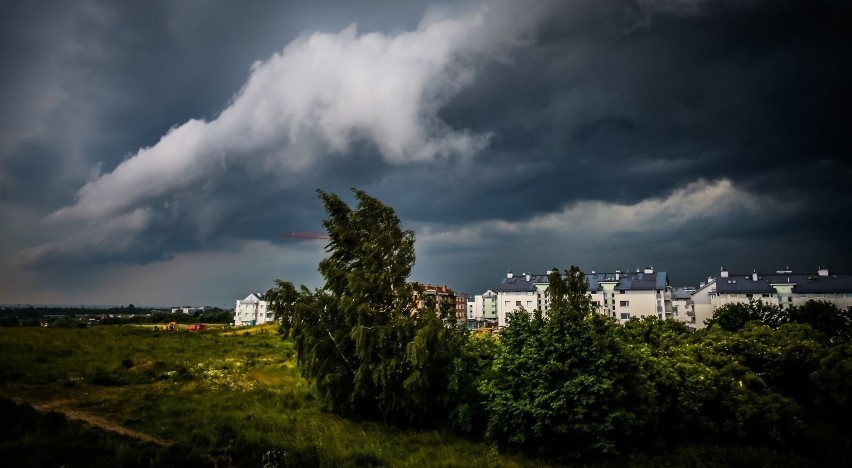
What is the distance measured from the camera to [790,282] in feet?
293

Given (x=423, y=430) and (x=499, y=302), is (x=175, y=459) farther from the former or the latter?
(x=499, y=302)

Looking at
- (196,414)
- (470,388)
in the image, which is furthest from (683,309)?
(196,414)

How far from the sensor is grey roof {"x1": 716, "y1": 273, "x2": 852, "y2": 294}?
8456 centimetres

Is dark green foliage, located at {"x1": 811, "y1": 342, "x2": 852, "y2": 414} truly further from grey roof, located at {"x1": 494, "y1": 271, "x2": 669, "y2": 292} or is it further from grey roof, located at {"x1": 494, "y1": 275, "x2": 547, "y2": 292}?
grey roof, located at {"x1": 494, "y1": 275, "x2": 547, "y2": 292}

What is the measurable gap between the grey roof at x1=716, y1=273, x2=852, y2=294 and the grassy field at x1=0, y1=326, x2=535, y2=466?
323 feet

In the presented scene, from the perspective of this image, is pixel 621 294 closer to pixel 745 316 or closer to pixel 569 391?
pixel 745 316

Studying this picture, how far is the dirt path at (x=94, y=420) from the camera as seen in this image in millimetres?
17531

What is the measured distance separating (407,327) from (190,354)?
88.8 ft

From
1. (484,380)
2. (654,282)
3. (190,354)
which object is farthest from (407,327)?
(654,282)

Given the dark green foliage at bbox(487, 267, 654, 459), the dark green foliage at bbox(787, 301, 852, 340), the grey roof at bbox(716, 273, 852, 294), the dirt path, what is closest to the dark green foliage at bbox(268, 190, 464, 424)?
the dark green foliage at bbox(487, 267, 654, 459)

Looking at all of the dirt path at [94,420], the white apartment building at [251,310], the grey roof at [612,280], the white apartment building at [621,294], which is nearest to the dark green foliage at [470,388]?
the dirt path at [94,420]

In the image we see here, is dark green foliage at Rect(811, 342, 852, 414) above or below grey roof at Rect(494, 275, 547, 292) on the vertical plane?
below

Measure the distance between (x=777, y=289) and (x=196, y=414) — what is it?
4387 inches

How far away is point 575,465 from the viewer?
719 inches
